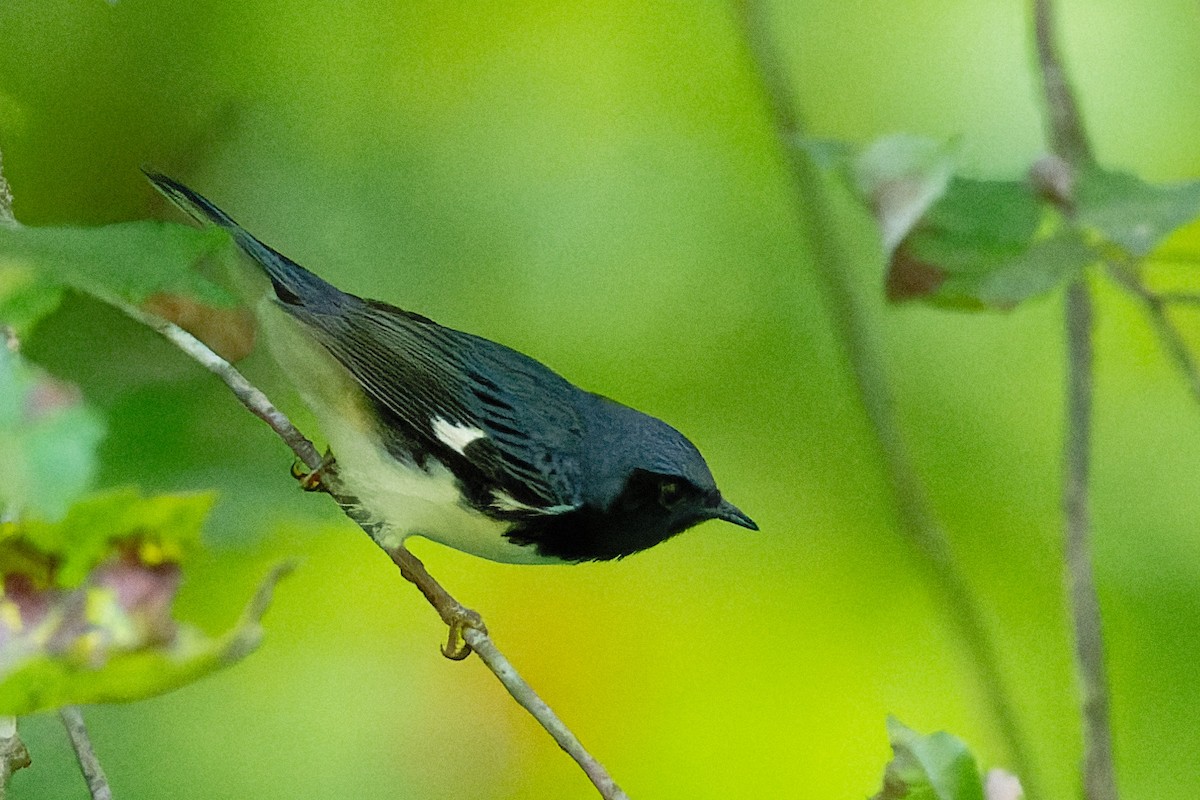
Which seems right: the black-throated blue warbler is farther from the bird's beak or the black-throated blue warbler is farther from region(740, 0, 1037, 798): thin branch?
region(740, 0, 1037, 798): thin branch

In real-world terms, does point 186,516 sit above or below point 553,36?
below

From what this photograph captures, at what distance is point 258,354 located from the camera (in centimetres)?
77

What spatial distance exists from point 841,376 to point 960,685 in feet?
0.87

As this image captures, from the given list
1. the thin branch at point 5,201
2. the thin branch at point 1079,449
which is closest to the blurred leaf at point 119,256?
the thin branch at point 5,201

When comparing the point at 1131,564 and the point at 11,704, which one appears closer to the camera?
the point at 11,704

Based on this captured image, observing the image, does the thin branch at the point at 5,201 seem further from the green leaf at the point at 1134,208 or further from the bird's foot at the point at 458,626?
the green leaf at the point at 1134,208

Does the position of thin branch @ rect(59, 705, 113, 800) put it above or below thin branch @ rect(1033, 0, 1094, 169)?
below

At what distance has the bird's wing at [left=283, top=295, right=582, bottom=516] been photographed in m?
0.77

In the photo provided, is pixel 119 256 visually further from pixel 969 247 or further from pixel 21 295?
pixel 969 247

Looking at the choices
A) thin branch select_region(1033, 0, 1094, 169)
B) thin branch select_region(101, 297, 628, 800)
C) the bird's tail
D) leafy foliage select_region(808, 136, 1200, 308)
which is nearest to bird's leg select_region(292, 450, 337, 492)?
thin branch select_region(101, 297, 628, 800)

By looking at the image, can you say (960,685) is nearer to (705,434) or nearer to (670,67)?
(705,434)

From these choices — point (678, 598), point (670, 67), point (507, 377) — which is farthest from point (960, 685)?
point (670, 67)

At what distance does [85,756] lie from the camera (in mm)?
611

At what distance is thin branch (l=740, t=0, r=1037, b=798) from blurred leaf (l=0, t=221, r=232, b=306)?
0.54m
